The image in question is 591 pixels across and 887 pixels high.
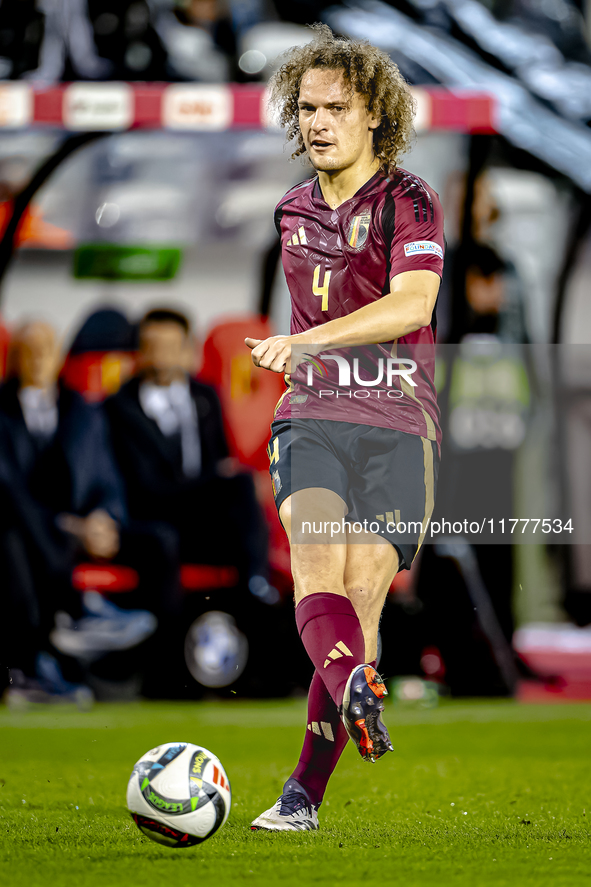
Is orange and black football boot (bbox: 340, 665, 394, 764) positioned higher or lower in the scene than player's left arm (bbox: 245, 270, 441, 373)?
lower

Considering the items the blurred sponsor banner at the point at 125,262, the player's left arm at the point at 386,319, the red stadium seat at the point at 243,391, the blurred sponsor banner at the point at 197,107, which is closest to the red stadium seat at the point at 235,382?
the red stadium seat at the point at 243,391

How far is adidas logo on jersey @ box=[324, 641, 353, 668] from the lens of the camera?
111 inches

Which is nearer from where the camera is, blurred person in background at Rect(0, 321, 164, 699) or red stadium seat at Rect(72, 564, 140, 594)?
blurred person in background at Rect(0, 321, 164, 699)

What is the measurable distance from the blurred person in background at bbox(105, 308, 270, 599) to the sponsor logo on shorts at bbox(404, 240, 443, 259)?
11.3 ft

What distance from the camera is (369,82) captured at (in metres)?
3.34

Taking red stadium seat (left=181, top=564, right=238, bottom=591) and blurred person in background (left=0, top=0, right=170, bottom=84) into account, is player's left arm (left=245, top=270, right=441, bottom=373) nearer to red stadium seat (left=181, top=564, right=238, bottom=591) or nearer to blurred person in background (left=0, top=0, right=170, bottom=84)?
red stadium seat (left=181, top=564, right=238, bottom=591)

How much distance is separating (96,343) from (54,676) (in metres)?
2.18

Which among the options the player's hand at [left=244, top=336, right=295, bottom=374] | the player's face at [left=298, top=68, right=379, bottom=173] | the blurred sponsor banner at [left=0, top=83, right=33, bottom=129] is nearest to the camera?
the player's hand at [left=244, top=336, right=295, bottom=374]

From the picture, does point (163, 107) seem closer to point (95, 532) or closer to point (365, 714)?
point (95, 532)

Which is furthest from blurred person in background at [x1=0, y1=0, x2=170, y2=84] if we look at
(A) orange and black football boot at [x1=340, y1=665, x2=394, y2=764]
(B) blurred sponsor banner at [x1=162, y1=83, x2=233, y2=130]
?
(A) orange and black football boot at [x1=340, y1=665, x2=394, y2=764]

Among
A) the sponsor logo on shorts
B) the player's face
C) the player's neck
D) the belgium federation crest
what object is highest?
the player's face

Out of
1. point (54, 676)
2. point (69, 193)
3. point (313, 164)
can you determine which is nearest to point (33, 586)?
point (54, 676)

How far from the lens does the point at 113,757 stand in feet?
15.5

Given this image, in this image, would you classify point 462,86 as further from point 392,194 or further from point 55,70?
point 392,194
